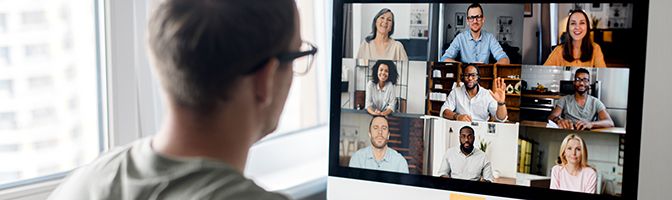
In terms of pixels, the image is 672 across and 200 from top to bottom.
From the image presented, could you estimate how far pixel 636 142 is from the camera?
1.35 m

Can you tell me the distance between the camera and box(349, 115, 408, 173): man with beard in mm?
1536

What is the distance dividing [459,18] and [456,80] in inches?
4.6

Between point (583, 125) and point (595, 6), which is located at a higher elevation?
point (595, 6)

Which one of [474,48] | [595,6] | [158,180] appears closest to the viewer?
[158,180]

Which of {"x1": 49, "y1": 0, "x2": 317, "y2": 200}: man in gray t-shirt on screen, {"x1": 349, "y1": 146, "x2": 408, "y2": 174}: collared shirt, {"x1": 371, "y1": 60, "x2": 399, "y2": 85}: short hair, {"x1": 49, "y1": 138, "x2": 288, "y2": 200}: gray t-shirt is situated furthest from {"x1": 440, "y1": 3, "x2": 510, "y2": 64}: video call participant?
{"x1": 49, "y1": 138, "x2": 288, "y2": 200}: gray t-shirt

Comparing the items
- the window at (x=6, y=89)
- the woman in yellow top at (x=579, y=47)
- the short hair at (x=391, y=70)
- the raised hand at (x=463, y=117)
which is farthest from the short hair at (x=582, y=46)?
the window at (x=6, y=89)

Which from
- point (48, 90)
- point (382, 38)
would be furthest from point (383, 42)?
point (48, 90)

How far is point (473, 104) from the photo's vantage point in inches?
57.9

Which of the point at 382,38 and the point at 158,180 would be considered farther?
the point at 382,38

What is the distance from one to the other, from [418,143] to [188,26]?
79 cm

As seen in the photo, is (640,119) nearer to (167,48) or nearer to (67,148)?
(167,48)

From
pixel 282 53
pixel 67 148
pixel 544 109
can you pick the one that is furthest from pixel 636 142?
pixel 67 148

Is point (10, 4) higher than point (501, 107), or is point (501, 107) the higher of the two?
point (10, 4)

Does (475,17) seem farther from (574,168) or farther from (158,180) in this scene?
(158,180)
